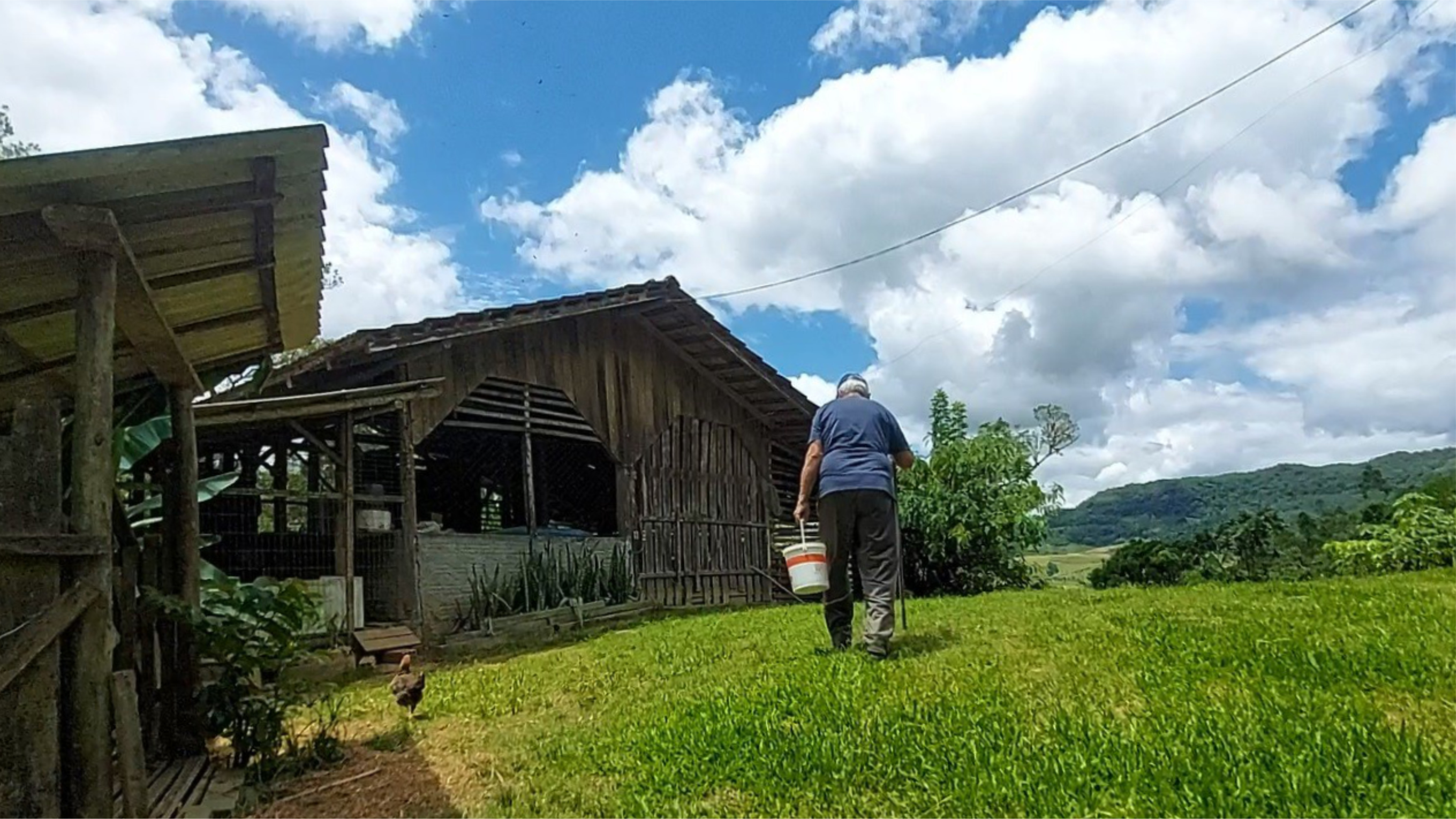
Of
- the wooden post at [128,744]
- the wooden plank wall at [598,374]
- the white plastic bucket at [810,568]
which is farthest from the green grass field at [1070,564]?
the wooden post at [128,744]

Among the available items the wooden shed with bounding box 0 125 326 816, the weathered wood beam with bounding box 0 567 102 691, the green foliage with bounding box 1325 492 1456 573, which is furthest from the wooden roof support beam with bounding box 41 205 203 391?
the green foliage with bounding box 1325 492 1456 573

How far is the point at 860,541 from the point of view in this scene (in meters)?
6.10

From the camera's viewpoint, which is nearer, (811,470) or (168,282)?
(168,282)

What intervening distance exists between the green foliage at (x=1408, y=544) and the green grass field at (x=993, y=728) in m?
6.35

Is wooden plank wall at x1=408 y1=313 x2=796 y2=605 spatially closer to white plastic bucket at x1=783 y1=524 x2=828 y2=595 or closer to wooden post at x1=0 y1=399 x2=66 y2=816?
white plastic bucket at x1=783 y1=524 x2=828 y2=595

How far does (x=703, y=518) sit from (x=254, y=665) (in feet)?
33.0

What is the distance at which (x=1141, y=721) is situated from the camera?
3.74 m

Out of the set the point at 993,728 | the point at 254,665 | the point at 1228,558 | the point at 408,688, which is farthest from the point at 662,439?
the point at 993,728

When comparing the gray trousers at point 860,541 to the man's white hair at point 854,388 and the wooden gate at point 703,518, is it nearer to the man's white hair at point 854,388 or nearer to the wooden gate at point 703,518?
the man's white hair at point 854,388

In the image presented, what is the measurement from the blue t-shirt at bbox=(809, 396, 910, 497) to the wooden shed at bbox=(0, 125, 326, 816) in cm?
323

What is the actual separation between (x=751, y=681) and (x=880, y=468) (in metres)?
1.58

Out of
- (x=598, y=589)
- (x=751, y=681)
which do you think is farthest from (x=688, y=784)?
(x=598, y=589)

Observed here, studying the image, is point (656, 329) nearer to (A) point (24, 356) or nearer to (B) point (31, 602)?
(A) point (24, 356)

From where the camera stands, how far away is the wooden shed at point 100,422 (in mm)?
3297
